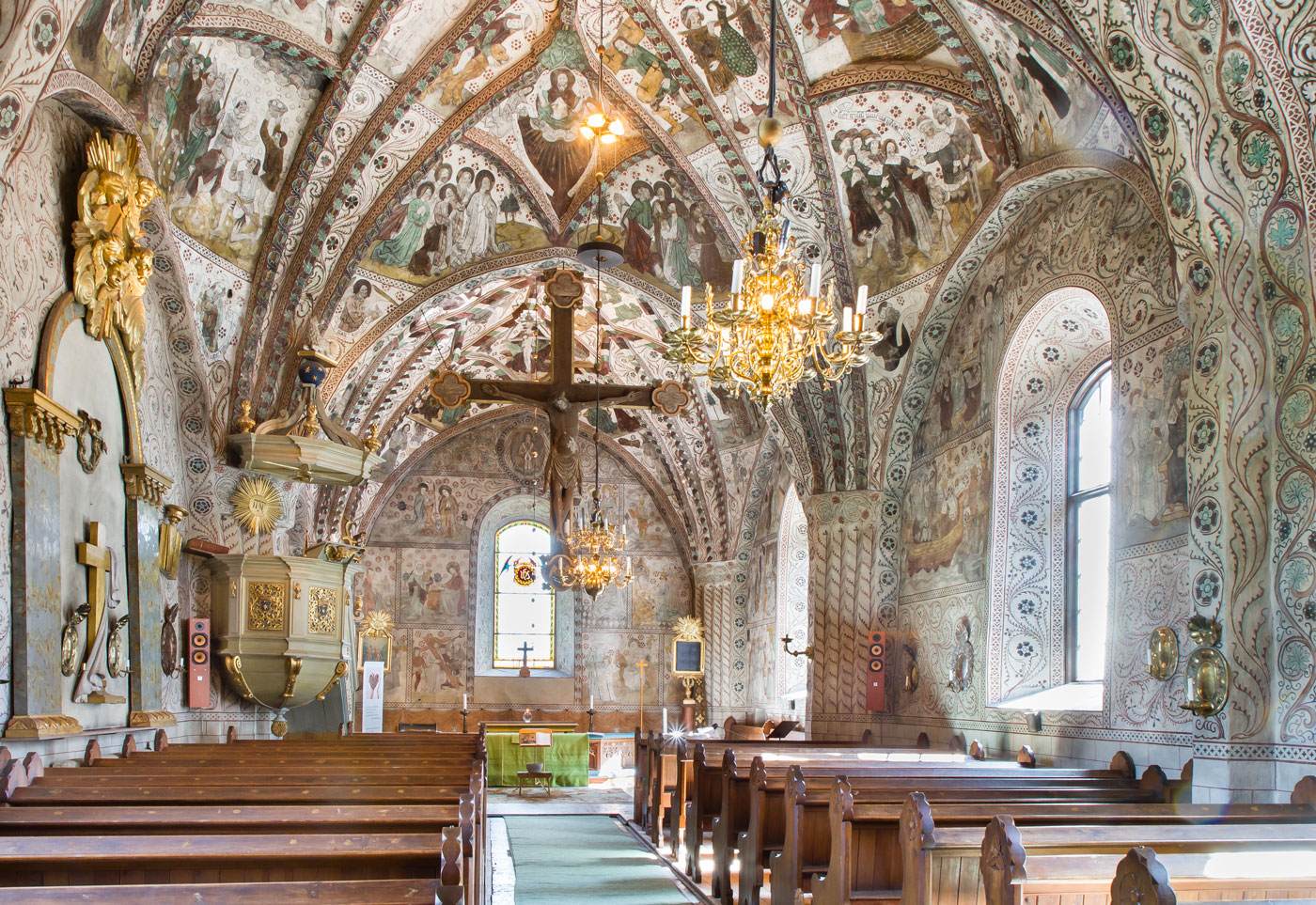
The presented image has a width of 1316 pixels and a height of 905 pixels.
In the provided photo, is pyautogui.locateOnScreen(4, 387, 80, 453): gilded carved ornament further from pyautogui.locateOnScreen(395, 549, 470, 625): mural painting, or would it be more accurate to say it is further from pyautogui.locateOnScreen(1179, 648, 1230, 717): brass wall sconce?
pyautogui.locateOnScreen(395, 549, 470, 625): mural painting

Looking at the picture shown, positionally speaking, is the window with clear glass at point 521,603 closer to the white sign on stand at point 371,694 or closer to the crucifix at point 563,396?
the white sign on stand at point 371,694

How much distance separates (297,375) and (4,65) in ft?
24.0

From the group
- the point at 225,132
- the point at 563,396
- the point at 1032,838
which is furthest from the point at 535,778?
the point at 1032,838

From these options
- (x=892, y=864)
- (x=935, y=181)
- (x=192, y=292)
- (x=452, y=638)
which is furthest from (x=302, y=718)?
(x=892, y=864)

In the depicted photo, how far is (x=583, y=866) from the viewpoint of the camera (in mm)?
11562

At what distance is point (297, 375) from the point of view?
14.4 metres

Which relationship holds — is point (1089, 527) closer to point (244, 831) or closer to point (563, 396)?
point (563, 396)

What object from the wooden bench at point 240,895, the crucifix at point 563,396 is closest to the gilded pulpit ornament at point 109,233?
the crucifix at point 563,396

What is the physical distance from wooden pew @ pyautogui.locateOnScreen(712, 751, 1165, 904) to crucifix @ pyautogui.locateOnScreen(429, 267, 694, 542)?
4630mm

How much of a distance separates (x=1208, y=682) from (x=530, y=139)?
1053 cm

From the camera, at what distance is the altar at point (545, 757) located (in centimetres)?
1911

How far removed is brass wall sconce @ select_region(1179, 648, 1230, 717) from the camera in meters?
7.79

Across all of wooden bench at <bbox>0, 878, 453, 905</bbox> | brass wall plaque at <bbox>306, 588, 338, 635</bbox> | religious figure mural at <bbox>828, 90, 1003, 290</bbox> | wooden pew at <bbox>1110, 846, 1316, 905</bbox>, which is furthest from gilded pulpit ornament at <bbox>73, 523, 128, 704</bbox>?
religious figure mural at <bbox>828, 90, 1003, 290</bbox>

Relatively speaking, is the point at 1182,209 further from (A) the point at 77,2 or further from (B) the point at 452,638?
(B) the point at 452,638
